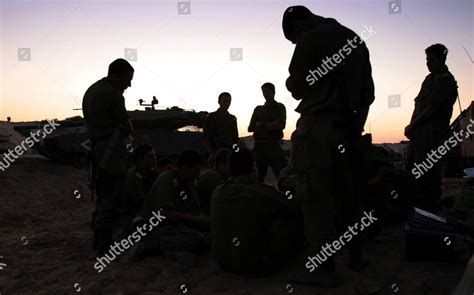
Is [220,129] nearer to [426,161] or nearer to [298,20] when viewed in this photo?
[426,161]

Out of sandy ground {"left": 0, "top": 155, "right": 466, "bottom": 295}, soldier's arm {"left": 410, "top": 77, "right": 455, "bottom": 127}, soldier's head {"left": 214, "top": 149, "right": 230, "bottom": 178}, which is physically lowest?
sandy ground {"left": 0, "top": 155, "right": 466, "bottom": 295}

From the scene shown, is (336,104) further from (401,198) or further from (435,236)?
(401,198)

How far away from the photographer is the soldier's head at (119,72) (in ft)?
15.8

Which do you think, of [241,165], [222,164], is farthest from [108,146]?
[241,165]

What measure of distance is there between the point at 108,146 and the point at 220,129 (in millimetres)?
2294

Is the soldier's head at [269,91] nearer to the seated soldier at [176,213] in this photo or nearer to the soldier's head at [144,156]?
the soldier's head at [144,156]

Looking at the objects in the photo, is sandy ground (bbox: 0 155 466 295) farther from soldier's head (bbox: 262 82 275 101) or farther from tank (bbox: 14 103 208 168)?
tank (bbox: 14 103 208 168)

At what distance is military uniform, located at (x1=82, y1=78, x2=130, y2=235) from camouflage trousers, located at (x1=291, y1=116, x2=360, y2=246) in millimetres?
2133

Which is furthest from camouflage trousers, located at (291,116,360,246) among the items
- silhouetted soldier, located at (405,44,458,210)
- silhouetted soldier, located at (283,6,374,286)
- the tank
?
the tank

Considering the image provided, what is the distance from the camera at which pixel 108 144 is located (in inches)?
185

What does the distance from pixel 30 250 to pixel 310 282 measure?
3.42m

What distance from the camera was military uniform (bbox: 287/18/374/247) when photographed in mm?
3188

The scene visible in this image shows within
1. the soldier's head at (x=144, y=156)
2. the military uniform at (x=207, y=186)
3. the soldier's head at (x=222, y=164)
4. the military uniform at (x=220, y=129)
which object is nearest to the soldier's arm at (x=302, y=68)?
the soldier's head at (x=222, y=164)

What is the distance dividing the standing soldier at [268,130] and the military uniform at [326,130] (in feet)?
9.53
